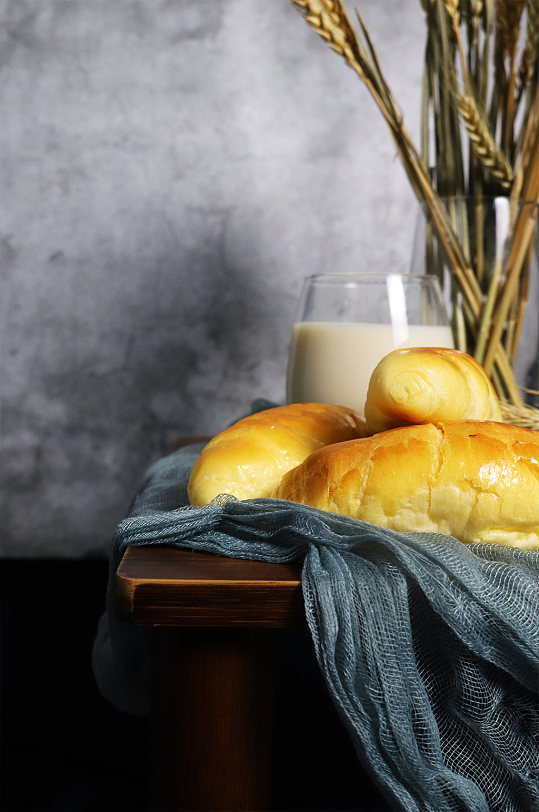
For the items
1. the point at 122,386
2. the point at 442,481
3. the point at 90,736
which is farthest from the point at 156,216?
the point at 442,481

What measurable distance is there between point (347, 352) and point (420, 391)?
26 cm

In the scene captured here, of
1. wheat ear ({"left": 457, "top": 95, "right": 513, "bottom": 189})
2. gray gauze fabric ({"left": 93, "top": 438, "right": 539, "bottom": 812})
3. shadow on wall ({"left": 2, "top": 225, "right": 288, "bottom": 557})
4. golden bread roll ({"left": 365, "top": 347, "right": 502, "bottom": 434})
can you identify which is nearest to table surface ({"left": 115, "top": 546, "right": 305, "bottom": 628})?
gray gauze fabric ({"left": 93, "top": 438, "right": 539, "bottom": 812})

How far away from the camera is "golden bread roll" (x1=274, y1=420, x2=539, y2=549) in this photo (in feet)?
1.42

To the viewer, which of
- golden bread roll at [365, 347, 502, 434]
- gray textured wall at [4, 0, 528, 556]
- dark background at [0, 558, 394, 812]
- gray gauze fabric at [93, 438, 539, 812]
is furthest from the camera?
gray textured wall at [4, 0, 528, 556]

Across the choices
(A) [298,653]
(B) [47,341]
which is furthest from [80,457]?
(A) [298,653]

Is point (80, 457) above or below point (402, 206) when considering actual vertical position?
below

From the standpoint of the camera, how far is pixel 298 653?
37.6 inches

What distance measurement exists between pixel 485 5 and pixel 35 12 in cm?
72

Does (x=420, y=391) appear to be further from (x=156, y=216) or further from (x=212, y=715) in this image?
(x=156, y=216)

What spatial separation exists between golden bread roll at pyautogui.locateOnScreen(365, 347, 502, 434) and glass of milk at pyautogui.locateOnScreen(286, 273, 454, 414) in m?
0.21

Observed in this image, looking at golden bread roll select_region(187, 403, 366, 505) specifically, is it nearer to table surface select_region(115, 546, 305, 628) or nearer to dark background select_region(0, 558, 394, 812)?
table surface select_region(115, 546, 305, 628)

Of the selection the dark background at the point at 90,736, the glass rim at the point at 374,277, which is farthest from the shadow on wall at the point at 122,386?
the glass rim at the point at 374,277

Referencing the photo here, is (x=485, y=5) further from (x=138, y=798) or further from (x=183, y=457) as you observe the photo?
(x=138, y=798)

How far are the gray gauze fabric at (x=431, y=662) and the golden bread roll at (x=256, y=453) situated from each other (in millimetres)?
92
